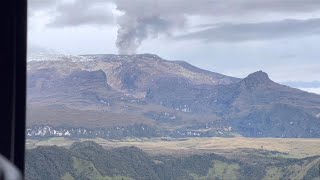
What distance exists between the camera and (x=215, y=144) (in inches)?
79.3
